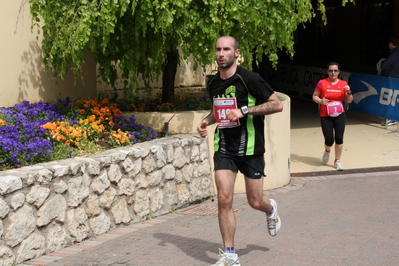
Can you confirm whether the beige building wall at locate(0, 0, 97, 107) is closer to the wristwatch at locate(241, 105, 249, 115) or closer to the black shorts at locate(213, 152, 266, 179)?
the black shorts at locate(213, 152, 266, 179)

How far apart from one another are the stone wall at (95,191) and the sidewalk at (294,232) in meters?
0.14

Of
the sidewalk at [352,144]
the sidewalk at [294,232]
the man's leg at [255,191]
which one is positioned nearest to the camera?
the man's leg at [255,191]

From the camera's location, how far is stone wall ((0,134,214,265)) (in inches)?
220

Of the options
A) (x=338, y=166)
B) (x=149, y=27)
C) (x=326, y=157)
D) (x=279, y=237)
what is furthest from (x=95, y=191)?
(x=326, y=157)

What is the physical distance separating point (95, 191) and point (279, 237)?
1.89 metres

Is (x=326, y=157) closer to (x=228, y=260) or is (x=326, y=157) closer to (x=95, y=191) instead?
(x=95, y=191)

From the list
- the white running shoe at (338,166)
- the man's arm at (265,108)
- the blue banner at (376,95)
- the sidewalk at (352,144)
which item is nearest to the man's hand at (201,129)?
the man's arm at (265,108)

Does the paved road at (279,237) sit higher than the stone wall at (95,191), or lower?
lower

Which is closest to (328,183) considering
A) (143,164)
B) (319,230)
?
(319,230)

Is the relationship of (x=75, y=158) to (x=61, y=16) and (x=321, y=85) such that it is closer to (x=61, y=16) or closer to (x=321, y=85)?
(x=61, y=16)

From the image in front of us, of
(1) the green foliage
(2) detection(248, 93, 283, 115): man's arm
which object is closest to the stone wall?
(1) the green foliage

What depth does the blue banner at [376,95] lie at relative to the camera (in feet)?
44.8

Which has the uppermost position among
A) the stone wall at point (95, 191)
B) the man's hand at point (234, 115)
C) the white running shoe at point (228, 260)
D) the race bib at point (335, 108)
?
the man's hand at point (234, 115)

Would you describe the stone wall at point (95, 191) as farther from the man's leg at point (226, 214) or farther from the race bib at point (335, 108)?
the race bib at point (335, 108)
